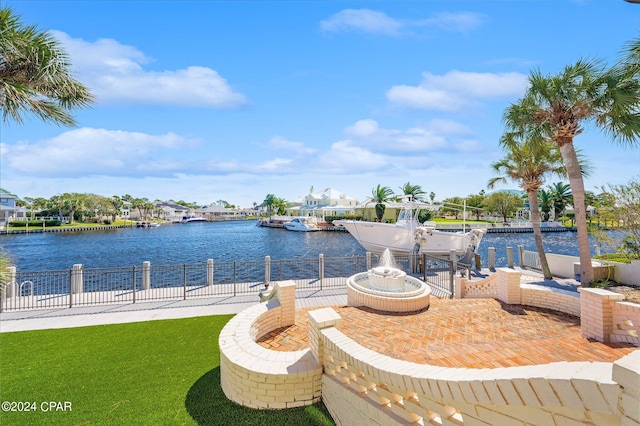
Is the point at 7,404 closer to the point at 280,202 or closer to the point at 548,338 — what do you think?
the point at 548,338

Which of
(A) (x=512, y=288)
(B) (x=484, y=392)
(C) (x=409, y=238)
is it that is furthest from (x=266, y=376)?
(C) (x=409, y=238)

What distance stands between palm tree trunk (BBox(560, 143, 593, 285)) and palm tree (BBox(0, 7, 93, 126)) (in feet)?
56.0

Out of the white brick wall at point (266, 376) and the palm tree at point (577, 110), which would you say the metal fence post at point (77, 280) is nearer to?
the white brick wall at point (266, 376)

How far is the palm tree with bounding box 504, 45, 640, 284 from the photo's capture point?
10.2m

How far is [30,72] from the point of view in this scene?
19.1 feet

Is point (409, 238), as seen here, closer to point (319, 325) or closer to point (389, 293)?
point (389, 293)

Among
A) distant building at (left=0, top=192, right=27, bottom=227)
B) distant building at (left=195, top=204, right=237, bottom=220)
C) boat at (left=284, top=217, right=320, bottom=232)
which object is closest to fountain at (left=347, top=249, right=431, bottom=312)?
boat at (left=284, top=217, right=320, bottom=232)

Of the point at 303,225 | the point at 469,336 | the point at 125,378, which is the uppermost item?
the point at 303,225

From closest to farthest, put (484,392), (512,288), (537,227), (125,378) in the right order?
(484,392), (125,378), (512,288), (537,227)

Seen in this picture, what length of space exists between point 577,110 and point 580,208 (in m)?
4.06

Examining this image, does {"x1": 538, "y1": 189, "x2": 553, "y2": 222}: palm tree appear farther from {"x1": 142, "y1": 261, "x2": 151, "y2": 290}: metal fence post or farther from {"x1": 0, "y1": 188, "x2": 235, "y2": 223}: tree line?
{"x1": 0, "y1": 188, "x2": 235, "y2": 223}: tree line

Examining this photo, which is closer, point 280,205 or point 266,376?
point 266,376

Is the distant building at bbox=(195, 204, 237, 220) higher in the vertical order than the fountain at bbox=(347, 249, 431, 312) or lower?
higher

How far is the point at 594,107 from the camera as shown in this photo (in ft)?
37.2
